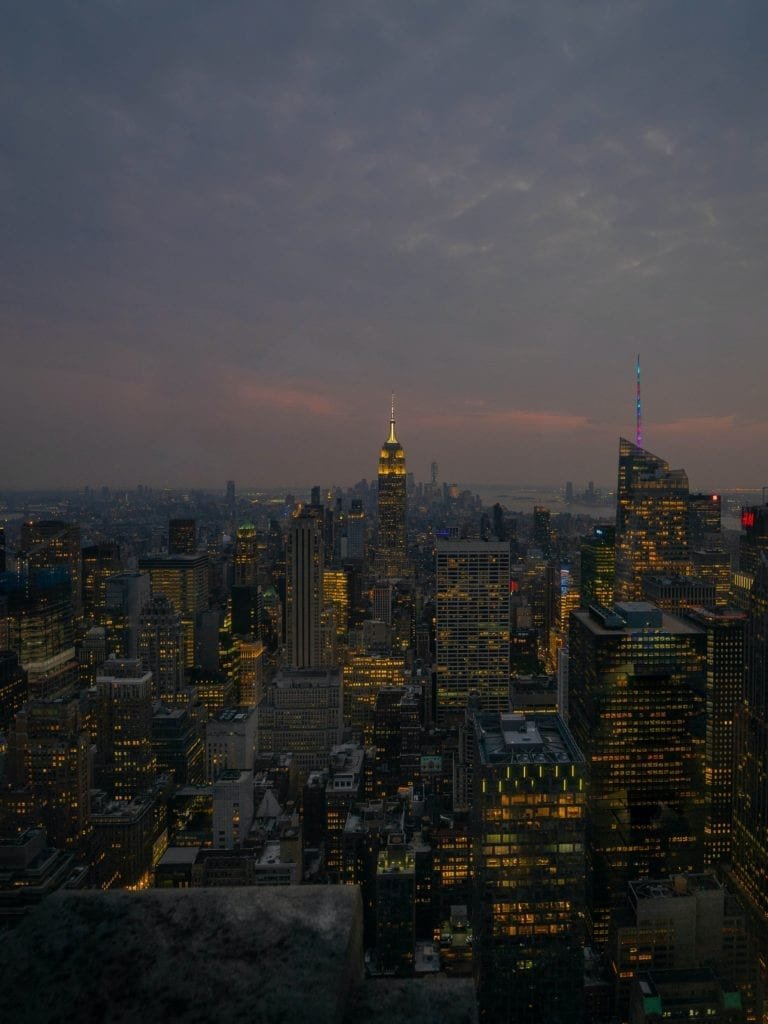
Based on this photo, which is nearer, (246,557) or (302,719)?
(302,719)

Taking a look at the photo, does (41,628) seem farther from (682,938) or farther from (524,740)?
(682,938)

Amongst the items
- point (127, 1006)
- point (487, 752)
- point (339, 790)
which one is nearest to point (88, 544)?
point (339, 790)

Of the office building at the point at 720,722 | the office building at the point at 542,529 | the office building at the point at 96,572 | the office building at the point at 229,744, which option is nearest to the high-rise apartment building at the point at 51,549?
the office building at the point at 96,572

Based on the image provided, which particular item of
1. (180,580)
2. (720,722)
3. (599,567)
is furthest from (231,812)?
(599,567)

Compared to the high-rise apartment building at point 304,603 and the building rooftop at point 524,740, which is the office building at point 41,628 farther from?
the building rooftop at point 524,740

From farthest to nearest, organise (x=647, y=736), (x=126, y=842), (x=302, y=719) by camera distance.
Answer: (x=302, y=719) < (x=647, y=736) < (x=126, y=842)

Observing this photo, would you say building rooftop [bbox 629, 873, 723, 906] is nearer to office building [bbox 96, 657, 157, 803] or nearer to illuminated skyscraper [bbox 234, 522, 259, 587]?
office building [bbox 96, 657, 157, 803]
